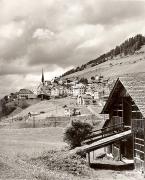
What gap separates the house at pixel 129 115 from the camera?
2450 centimetres

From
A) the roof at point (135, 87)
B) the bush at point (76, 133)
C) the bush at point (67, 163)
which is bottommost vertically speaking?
the bush at point (67, 163)

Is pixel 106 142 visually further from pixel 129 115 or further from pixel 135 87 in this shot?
pixel 135 87

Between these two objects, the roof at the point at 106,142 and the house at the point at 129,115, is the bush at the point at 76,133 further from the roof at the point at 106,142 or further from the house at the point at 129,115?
the roof at the point at 106,142

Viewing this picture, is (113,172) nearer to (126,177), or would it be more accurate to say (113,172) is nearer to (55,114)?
(126,177)

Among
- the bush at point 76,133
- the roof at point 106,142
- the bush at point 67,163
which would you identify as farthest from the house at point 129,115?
the bush at point 67,163

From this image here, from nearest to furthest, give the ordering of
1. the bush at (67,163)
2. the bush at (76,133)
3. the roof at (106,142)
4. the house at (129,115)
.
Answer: the bush at (67,163) → the house at (129,115) → the roof at (106,142) → the bush at (76,133)

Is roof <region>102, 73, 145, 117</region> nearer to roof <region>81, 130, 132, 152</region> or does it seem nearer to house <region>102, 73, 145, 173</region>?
house <region>102, 73, 145, 173</region>

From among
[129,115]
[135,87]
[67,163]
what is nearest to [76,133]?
[129,115]

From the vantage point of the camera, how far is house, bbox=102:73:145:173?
24.5 meters

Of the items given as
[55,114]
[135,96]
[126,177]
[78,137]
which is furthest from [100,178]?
[55,114]

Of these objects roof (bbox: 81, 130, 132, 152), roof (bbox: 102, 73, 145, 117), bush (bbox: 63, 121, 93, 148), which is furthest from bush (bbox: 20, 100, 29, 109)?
roof (bbox: 81, 130, 132, 152)

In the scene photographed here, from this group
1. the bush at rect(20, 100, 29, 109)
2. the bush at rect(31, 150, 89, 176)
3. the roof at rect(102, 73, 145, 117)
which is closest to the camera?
the roof at rect(102, 73, 145, 117)

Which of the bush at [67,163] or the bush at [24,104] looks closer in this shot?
the bush at [67,163]

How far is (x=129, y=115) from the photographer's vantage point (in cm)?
2841
